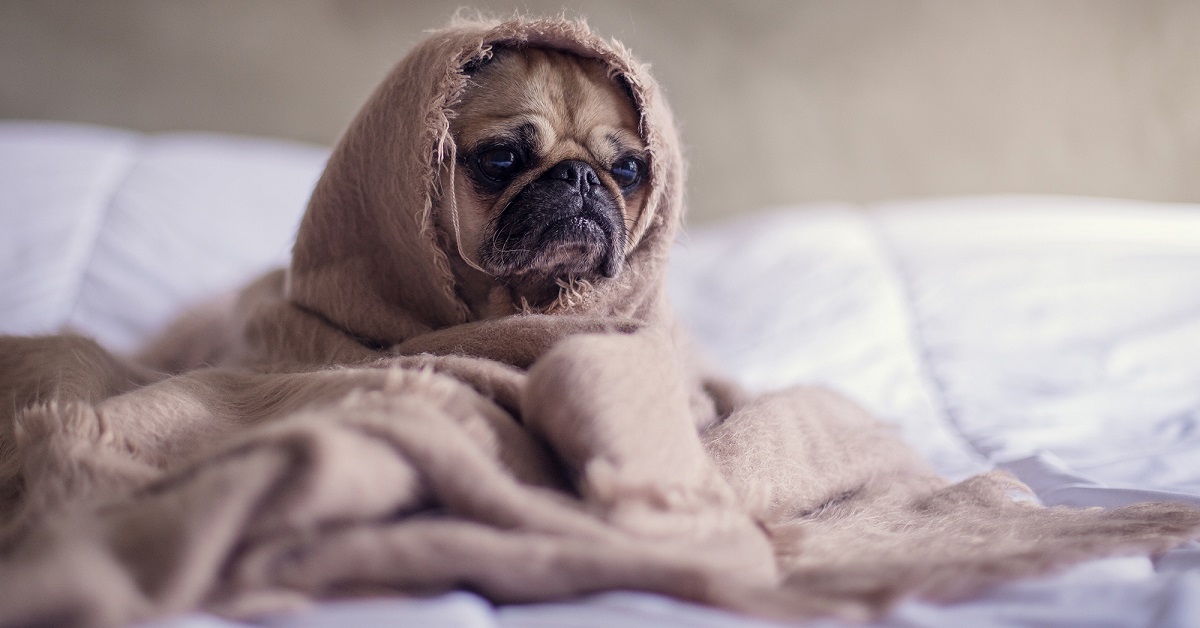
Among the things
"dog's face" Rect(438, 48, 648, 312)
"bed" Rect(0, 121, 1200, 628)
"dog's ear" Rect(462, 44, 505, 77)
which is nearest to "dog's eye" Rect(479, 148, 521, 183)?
"dog's face" Rect(438, 48, 648, 312)

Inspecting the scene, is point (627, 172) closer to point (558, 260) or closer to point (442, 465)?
point (558, 260)

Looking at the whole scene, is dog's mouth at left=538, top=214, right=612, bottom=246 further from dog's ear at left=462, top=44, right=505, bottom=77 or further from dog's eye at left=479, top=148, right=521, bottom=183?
dog's ear at left=462, top=44, right=505, bottom=77

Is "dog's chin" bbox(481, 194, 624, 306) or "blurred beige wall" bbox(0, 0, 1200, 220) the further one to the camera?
"blurred beige wall" bbox(0, 0, 1200, 220)

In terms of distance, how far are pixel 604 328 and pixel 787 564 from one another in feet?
1.24

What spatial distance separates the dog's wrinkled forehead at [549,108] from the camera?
1261 mm

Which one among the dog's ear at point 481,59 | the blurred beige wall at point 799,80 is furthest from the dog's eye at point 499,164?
the blurred beige wall at point 799,80

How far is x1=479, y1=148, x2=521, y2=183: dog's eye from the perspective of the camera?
4.15ft

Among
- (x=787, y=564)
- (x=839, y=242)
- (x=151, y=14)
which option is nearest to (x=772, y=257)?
(x=839, y=242)

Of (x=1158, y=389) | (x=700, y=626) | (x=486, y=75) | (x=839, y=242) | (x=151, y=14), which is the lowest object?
(x=700, y=626)

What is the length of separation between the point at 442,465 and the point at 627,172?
0.76m

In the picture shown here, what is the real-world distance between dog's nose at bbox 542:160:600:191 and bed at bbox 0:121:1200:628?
15.6 inches

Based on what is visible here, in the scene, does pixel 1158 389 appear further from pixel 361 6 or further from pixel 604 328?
pixel 361 6

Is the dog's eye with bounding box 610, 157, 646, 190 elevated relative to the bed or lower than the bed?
elevated

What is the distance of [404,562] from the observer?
67 centimetres
